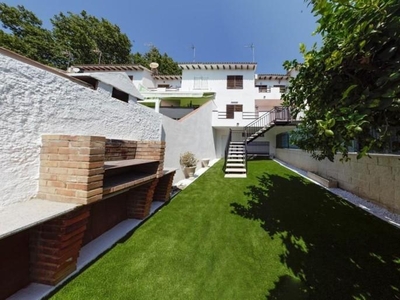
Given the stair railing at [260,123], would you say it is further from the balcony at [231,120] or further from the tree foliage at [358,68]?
the tree foliage at [358,68]

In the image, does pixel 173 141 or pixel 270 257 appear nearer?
pixel 270 257

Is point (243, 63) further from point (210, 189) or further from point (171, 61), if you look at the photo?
point (171, 61)

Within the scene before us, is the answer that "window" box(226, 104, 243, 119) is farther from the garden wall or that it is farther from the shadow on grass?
the shadow on grass

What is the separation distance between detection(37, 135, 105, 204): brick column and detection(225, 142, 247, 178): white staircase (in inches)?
341

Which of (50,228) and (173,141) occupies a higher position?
(173,141)

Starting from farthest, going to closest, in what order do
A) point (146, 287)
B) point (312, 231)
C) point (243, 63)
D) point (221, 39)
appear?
1. point (221, 39)
2. point (243, 63)
3. point (312, 231)
4. point (146, 287)

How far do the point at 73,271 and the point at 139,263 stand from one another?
3.50ft

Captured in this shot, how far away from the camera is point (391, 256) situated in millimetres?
3723

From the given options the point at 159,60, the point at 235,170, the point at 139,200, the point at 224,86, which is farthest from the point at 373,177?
the point at 159,60

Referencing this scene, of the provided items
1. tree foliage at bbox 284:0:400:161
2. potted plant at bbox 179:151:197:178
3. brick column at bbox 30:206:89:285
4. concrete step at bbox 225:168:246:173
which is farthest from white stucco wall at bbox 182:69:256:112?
brick column at bbox 30:206:89:285

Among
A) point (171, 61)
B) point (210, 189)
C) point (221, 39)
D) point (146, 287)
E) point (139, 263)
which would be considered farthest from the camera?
point (171, 61)

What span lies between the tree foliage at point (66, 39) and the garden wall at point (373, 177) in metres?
32.1

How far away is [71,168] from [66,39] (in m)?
35.8

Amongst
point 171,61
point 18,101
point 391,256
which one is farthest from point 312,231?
point 171,61
